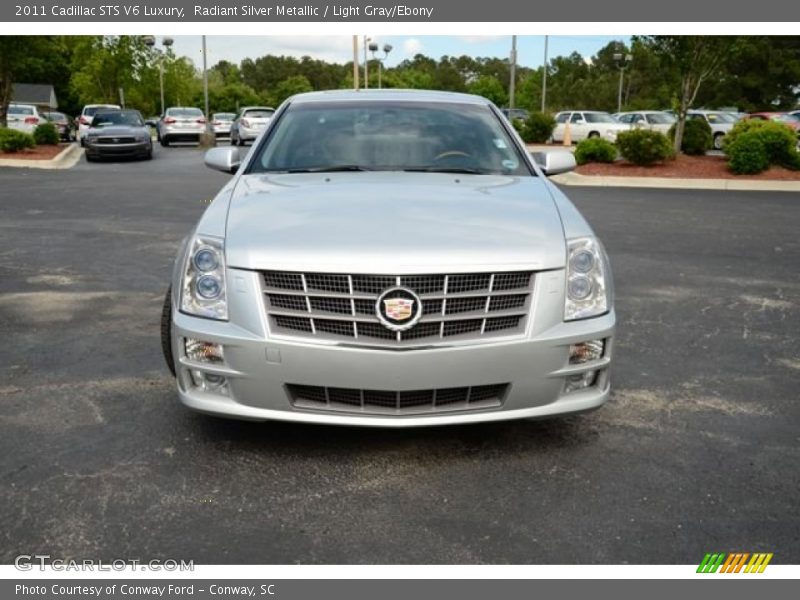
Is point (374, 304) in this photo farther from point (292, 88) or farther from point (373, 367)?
point (292, 88)

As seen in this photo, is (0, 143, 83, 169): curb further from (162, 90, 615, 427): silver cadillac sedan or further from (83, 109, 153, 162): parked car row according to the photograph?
(162, 90, 615, 427): silver cadillac sedan

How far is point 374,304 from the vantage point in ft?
10.9

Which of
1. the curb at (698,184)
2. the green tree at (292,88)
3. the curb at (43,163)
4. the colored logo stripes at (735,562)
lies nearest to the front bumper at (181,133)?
the curb at (43,163)

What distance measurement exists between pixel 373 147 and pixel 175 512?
2.51m

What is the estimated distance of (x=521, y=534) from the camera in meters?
2.99

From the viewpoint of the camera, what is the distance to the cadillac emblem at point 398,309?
3.30 m

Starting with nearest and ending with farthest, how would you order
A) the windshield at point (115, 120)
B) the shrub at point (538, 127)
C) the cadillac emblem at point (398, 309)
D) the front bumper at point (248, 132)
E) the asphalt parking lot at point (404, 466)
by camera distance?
the asphalt parking lot at point (404, 466) → the cadillac emblem at point (398, 309) → the windshield at point (115, 120) → the shrub at point (538, 127) → the front bumper at point (248, 132)

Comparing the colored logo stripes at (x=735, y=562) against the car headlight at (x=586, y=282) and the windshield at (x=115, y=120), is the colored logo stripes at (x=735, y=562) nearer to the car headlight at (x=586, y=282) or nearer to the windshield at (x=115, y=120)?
the car headlight at (x=586, y=282)

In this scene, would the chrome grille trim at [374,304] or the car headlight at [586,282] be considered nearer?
the chrome grille trim at [374,304]

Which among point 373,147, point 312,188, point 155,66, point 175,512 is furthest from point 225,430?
point 155,66

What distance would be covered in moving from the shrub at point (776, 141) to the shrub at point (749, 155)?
163 millimetres

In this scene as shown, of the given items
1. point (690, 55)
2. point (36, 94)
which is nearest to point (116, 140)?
point (690, 55)

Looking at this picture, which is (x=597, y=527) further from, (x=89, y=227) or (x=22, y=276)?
(x=89, y=227)

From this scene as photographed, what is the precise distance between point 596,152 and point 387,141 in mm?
16626
